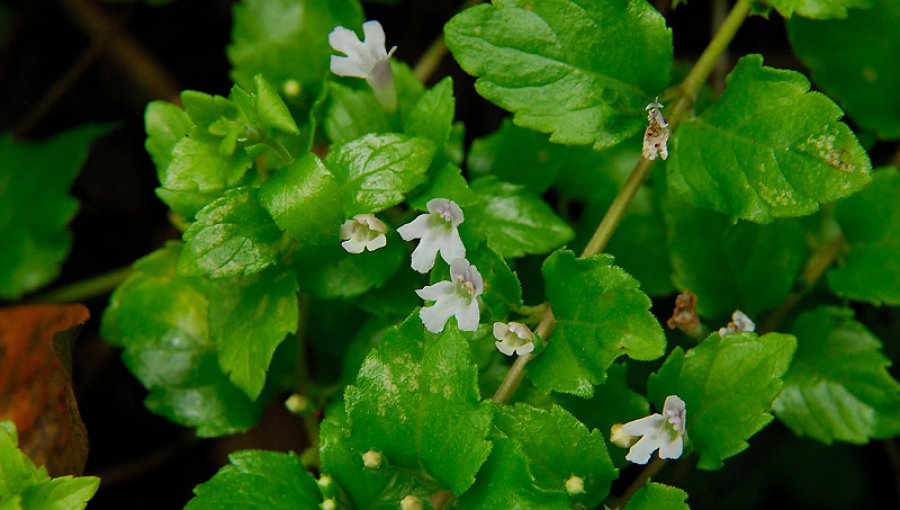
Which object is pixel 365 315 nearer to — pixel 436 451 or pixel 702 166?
pixel 436 451

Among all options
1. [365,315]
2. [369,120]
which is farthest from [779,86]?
[365,315]

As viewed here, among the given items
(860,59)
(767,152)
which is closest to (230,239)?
(767,152)

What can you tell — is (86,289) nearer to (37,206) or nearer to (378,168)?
(37,206)

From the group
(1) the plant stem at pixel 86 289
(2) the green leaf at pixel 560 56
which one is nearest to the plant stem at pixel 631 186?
(2) the green leaf at pixel 560 56

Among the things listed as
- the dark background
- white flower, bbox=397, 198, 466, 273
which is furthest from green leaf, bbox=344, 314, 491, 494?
the dark background

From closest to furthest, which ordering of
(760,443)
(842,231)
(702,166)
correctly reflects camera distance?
1. (702,166)
2. (842,231)
3. (760,443)
